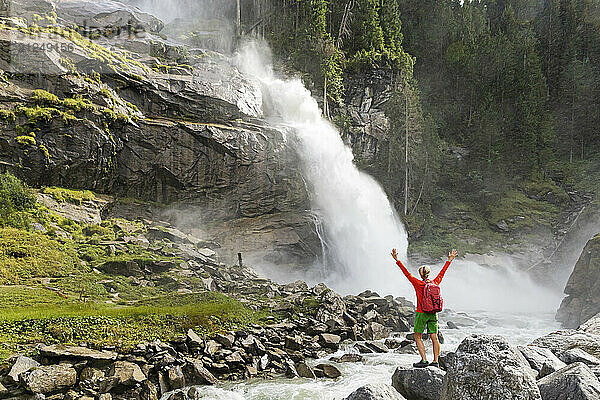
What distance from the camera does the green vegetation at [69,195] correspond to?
2261 cm

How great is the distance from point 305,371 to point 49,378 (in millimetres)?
5249

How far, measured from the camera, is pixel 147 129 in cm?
2622

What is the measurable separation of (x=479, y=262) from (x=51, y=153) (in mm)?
28163

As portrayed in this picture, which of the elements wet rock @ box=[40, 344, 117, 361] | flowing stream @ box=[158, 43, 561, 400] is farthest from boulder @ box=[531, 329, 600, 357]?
flowing stream @ box=[158, 43, 561, 400]

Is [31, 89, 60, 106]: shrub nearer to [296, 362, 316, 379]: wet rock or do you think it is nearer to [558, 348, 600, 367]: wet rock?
[296, 362, 316, 379]: wet rock

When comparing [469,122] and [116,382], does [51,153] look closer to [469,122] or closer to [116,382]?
[116,382]

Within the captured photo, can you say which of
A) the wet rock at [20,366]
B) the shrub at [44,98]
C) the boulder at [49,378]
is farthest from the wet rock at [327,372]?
the shrub at [44,98]

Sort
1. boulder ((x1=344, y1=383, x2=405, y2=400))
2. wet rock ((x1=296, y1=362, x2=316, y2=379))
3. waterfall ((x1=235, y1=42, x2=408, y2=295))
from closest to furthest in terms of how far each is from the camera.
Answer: boulder ((x1=344, y1=383, x2=405, y2=400)) → wet rock ((x1=296, y1=362, x2=316, y2=379)) → waterfall ((x1=235, y1=42, x2=408, y2=295))

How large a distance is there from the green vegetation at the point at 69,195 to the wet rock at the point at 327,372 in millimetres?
16829

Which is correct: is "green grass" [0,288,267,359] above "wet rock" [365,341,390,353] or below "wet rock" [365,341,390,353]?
above

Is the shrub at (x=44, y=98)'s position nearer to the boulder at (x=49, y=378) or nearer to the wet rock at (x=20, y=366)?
the wet rock at (x=20, y=366)

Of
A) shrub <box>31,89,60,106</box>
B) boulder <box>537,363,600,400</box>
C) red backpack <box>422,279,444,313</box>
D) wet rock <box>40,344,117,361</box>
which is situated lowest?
wet rock <box>40,344,117,361</box>

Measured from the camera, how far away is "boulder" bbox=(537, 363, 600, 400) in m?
5.38

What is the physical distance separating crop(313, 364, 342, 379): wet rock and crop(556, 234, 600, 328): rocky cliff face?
12480mm
